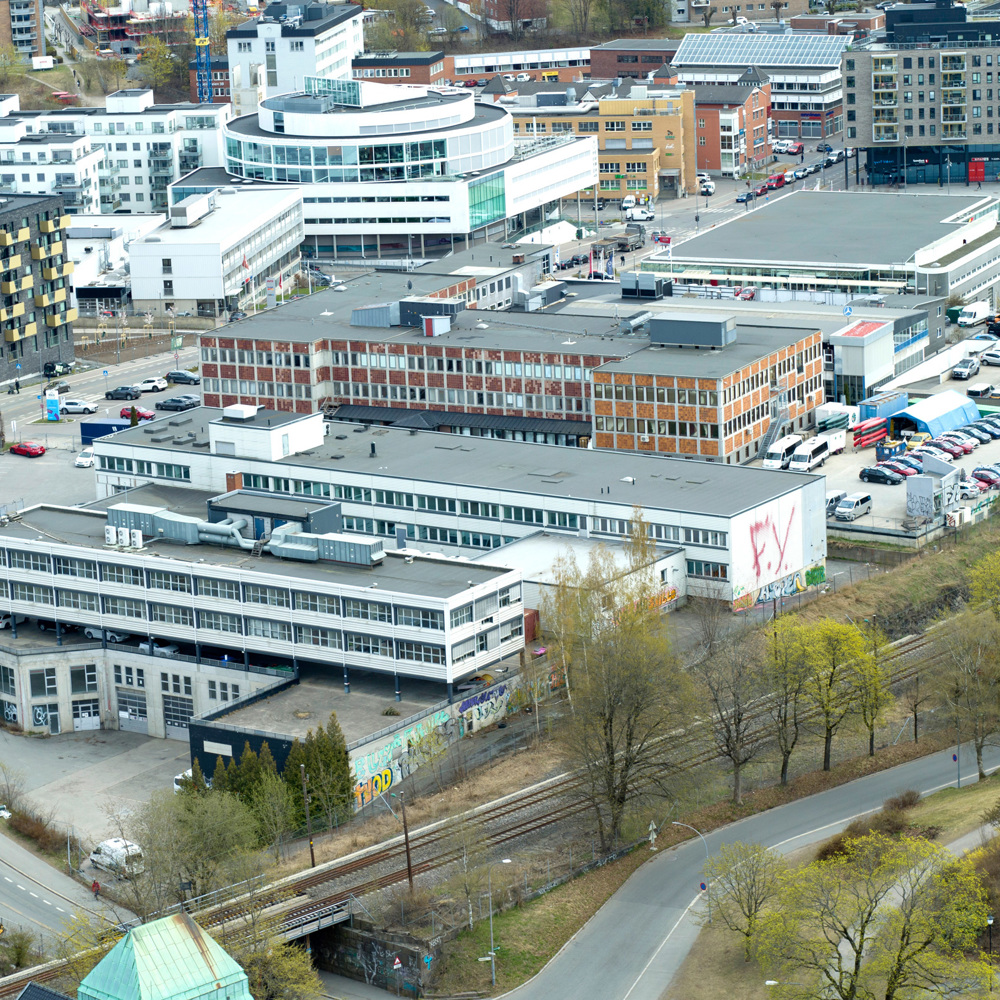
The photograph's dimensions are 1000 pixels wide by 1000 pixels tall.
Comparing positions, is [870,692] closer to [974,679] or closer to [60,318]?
[974,679]

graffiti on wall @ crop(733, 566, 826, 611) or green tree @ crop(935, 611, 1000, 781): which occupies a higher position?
green tree @ crop(935, 611, 1000, 781)

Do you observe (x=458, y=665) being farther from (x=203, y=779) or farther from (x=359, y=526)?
(x=359, y=526)

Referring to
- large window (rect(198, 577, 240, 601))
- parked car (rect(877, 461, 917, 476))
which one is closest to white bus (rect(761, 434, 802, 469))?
parked car (rect(877, 461, 917, 476))

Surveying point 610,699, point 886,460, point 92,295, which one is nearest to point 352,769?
point 610,699

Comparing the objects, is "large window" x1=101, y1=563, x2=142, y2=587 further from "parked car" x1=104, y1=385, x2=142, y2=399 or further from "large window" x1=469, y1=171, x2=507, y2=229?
"large window" x1=469, y1=171, x2=507, y2=229

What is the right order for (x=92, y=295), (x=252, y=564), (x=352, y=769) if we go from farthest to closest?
(x=92, y=295) → (x=252, y=564) → (x=352, y=769)

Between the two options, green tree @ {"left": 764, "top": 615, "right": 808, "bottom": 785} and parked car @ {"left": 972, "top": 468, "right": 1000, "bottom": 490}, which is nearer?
green tree @ {"left": 764, "top": 615, "right": 808, "bottom": 785}
